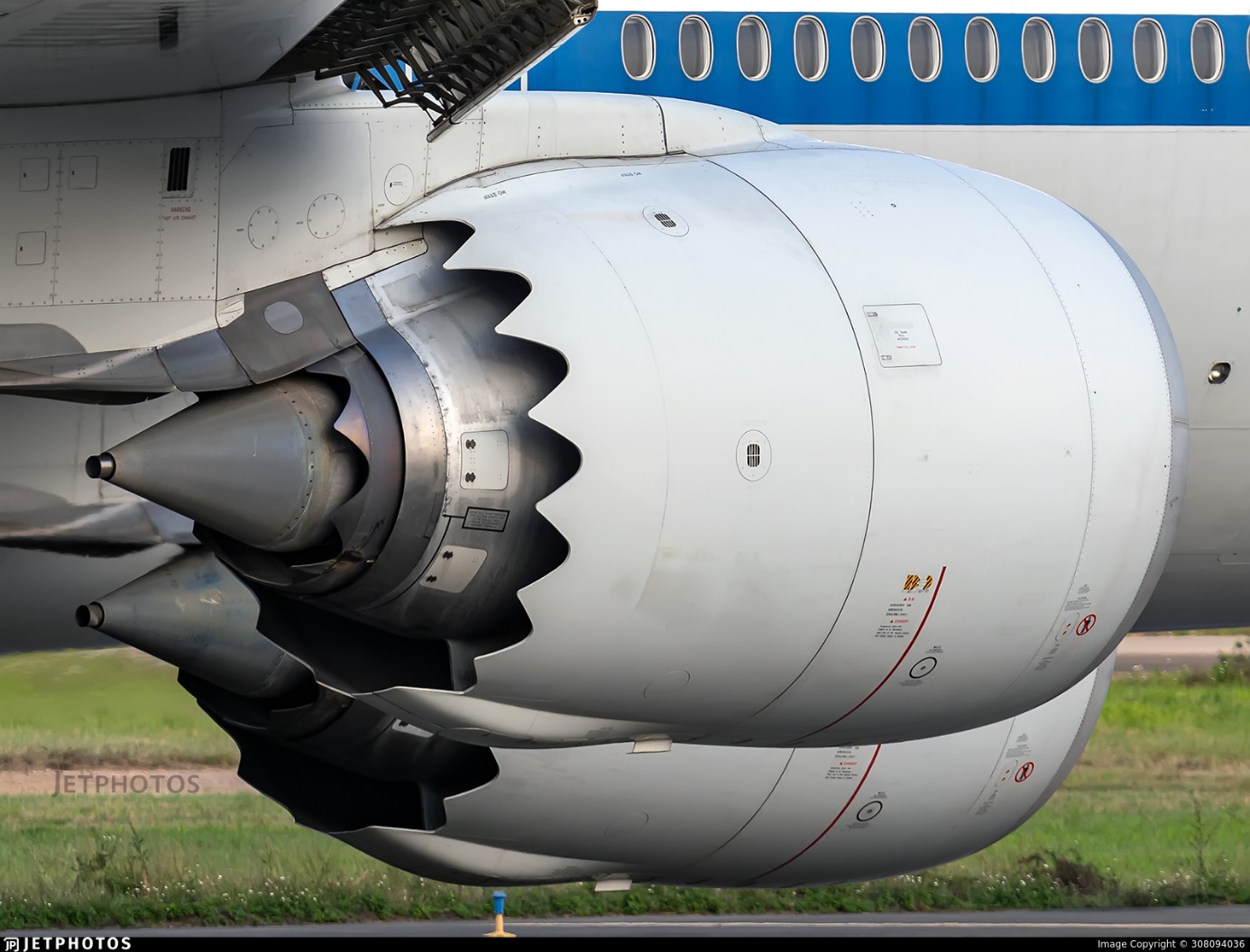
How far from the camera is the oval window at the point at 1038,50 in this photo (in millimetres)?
8523

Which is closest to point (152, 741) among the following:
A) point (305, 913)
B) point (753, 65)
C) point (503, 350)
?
point (305, 913)

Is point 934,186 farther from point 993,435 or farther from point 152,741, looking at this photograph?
point 152,741

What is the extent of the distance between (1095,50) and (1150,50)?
12.0 inches

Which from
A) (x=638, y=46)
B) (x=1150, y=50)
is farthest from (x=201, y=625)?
(x=1150, y=50)

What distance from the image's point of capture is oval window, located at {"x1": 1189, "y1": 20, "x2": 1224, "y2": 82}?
8.72 metres

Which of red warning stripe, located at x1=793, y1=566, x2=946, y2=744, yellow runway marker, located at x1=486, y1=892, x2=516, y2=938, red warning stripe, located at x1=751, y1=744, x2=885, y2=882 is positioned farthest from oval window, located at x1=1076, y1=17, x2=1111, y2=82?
yellow runway marker, located at x1=486, y1=892, x2=516, y2=938

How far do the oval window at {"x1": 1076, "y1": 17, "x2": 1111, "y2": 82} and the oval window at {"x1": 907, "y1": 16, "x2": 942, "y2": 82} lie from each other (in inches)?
29.8

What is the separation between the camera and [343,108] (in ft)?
21.7

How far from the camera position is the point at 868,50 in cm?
843

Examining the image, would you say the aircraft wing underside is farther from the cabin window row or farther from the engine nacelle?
the cabin window row

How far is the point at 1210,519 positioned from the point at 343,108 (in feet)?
16.1

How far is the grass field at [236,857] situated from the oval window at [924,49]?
25.1 ft

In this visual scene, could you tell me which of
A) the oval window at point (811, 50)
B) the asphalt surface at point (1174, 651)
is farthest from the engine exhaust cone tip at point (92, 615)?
the asphalt surface at point (1174, 651)

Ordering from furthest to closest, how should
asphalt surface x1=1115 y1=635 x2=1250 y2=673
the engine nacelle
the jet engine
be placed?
asphalt surface x1=1115 y1=635 x2=1250 y2=673 < the jet engine < the engine nacelle
